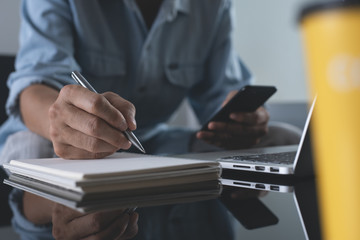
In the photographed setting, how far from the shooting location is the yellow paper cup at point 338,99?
0.48 ft

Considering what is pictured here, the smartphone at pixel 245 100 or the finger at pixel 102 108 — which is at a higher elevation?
the finger at pixel 102 108

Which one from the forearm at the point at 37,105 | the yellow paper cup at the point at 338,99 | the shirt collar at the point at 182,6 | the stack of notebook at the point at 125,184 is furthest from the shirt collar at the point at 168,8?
the yellow paper cup at the point at 338,99

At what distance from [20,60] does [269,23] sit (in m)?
1.80

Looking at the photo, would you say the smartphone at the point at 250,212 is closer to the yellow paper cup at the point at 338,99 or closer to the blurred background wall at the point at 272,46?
the yellow paper cup at the point at 338,99

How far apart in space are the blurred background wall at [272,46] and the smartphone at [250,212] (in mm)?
1898

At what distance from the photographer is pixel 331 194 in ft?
0.54

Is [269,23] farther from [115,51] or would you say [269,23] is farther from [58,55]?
[58,55]


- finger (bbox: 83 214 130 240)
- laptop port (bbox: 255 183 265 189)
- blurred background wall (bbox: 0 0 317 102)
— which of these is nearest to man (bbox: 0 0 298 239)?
finger (bbox: 83 214 130 240)

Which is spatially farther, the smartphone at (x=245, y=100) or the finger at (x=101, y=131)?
the smartphone at (x=245, y=100)

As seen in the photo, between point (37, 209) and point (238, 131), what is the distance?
573 mm

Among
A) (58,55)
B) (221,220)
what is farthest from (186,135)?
(221,220)

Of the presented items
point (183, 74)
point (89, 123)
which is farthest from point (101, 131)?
point (183, 74)

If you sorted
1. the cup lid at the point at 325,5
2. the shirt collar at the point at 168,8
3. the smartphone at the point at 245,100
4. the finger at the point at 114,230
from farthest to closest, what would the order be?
the shirt collar at the point at 168,8 → the smartphone at the point at 245,100 → the finger at the point at 114,230 → the cup lid at the point at 325,5

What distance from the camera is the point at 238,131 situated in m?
0.89
